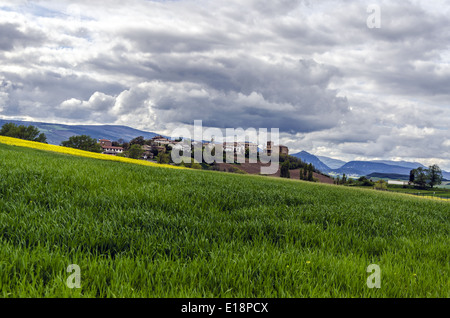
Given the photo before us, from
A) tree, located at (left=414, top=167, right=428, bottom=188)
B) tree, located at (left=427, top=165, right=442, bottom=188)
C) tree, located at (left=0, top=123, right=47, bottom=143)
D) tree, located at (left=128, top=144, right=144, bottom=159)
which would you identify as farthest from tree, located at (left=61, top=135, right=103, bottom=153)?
tree, located at (left=427, top=165, right=442, bottom=188)

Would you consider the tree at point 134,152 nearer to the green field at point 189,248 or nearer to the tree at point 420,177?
the green field at point 189,248

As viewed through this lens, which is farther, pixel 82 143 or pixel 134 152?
pixel 82 143

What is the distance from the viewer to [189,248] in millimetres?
4605

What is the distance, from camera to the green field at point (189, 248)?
3.38 meters

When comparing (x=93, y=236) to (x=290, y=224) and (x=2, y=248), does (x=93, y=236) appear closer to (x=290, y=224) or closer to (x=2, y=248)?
(x=2, y=248)

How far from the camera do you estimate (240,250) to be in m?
4.62

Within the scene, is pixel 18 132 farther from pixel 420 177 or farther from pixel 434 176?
pixel 434 176

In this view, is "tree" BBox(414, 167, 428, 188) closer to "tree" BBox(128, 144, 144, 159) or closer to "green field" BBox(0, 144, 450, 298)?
"tree" BBox(128, 144, 144, 159)

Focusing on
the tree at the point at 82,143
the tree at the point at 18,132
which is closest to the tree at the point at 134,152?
the tree at the point at 82,143

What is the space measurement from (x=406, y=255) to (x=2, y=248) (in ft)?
21.5

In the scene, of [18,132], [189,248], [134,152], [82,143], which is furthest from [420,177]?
[18,132]

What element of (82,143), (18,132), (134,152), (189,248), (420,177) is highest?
(18,132)

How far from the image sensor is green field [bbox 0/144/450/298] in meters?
A: 3.38
